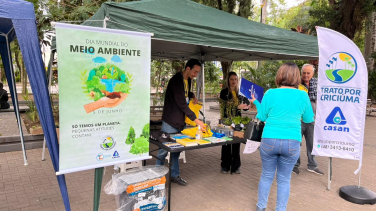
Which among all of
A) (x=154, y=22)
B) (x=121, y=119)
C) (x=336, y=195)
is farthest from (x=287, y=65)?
(x=336, y=195)

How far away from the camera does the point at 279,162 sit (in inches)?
108

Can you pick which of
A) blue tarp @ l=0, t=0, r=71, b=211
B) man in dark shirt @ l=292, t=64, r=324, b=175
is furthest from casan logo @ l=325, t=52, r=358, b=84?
blue tarp @ l=0, t=0, r=71, b=211

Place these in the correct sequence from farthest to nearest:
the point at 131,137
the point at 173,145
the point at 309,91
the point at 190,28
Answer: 1. the point at 309,91
2. the point at 173,145
3. the point at 190,28
4. the point at 131,137

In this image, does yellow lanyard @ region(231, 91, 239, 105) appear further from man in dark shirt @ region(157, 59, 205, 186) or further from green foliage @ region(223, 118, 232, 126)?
man in dark shirt @ region(157, 59, 205, 186)

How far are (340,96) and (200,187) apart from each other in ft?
7.50

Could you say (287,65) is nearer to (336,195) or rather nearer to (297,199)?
(297,199)

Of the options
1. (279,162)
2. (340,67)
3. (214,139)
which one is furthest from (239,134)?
(340,67)

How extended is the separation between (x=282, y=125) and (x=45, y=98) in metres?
2.22

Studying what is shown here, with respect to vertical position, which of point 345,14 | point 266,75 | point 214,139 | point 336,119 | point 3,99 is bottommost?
point 3,99

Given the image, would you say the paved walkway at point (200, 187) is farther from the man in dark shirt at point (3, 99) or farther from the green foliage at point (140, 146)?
the man in dark shirt at point (3, 99)

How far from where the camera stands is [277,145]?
261cm

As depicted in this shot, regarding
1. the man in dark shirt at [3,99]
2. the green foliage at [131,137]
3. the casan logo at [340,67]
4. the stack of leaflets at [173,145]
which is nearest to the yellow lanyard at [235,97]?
the casan logo at [340,67]

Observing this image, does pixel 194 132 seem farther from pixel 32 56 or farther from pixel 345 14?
pixel 345 14

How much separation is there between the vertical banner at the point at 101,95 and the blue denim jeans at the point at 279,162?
1.23 meters
